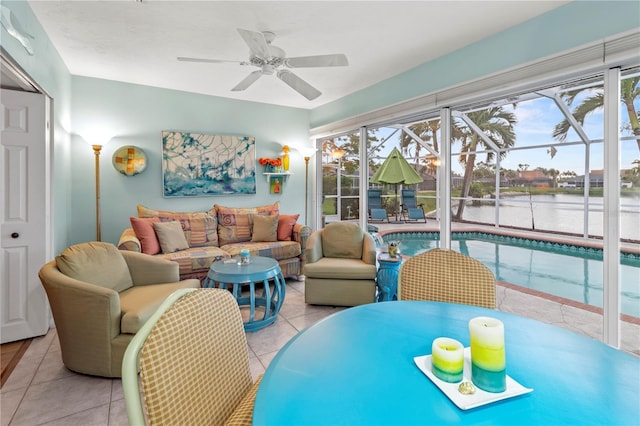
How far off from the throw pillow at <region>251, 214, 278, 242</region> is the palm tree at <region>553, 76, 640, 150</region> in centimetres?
348

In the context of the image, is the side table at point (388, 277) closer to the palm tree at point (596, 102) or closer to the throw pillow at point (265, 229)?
the throw pillow at point (265, 229)

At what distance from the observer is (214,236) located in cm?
430

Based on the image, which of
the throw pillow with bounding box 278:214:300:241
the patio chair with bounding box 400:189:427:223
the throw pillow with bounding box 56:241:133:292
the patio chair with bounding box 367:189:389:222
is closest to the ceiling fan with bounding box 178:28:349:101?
the throw pillow with bounding box 56:241:133:292

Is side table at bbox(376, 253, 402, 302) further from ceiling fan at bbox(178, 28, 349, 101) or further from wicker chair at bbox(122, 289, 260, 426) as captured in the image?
wicker chair at bbox(122, 289, 260, 426)

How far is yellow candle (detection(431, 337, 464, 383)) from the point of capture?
89cm

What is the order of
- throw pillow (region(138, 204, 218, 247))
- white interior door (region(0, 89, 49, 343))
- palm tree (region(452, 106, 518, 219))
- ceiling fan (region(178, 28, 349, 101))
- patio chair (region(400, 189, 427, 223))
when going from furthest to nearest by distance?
patio chair (region(400, 189, 427, 223)) < throw pillow (region(138, 204, 218, 247)) < palm tree (region(452, 106, 518, 219)) < white interior door (region(0, 89, 49, 343)) < ceiling fan (region(178, 28, 349, 101))

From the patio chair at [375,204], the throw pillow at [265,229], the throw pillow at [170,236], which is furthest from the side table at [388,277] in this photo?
the throw pillow at [170,236]

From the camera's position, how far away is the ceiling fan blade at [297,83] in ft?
9.41

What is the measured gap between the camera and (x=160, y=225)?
3797 mm

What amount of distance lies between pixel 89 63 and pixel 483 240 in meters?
5.83

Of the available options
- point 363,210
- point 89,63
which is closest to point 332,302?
point 363,210

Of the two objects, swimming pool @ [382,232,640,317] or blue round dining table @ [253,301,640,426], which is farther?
swimming pool @ [382,232,640,317]

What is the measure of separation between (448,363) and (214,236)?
3820 millimetres

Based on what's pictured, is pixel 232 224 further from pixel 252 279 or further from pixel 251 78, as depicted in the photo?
pixel 251 78
